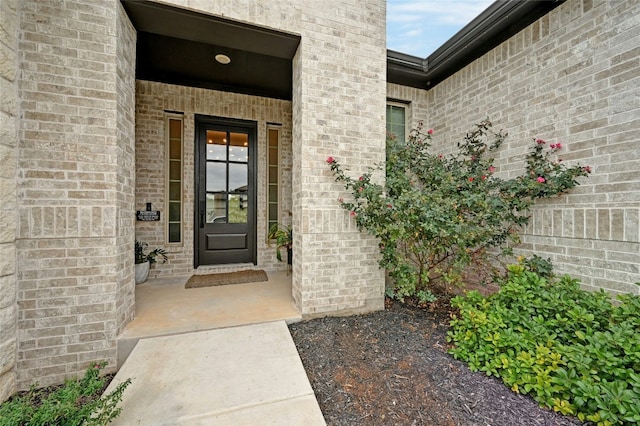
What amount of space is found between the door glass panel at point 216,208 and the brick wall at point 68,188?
218cm

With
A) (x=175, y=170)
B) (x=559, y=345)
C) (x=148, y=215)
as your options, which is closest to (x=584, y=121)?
(x=559, y=345)

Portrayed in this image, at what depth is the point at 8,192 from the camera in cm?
179

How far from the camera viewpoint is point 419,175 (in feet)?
11.6

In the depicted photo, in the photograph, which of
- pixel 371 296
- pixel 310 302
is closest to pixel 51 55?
pixel 310 302

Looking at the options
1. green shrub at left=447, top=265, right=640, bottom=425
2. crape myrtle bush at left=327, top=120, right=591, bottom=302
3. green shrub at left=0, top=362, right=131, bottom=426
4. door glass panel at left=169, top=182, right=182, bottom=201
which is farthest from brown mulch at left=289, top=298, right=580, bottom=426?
door glass panel at left=169, top=182, right=182, bottom=201

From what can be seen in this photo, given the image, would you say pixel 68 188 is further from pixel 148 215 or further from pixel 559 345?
pixel 559 345

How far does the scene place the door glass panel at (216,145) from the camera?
4375 millimetres

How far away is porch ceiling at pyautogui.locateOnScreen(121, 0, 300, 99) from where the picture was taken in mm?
2422

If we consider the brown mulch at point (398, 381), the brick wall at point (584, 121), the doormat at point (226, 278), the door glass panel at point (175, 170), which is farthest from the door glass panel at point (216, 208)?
the brick wall at point (584, 121)

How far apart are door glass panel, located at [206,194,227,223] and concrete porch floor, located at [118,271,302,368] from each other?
47.8 inches

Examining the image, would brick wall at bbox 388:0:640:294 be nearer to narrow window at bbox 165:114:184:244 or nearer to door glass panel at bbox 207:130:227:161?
door glass panel at bbox 207:130:227:161

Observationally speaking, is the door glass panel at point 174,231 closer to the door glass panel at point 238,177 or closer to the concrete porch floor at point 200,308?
the concrete porch floor at point 200,308

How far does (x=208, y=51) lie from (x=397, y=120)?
10.3 feet

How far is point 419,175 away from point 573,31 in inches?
83.0
